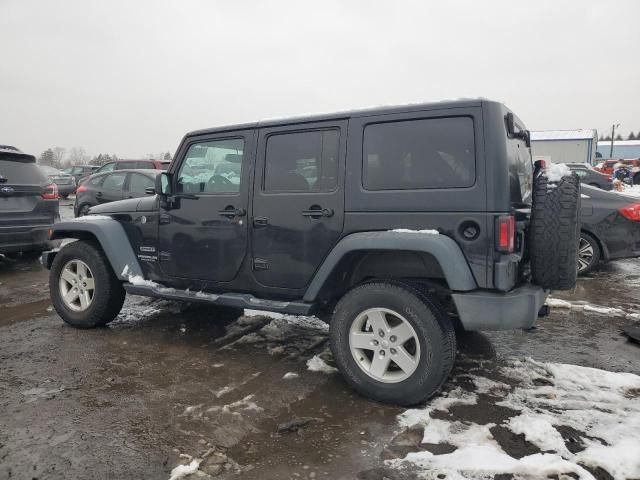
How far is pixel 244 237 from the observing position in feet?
12.2

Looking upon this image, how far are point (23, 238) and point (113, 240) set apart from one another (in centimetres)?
316

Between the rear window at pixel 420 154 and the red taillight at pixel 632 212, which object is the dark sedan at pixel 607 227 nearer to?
the red taillight at pixel 632 212

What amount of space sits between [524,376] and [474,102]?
6.47ft

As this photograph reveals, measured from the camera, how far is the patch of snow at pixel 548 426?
7.44 ft

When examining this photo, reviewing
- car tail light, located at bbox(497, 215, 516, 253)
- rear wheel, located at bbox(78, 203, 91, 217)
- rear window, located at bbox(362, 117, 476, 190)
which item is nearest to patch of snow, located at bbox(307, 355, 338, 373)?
rear window, located at bbox(362, 117, 476, 190)

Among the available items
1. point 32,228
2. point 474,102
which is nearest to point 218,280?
point 474,102

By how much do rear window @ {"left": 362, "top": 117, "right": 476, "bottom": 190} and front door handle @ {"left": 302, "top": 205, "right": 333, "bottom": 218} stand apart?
32 cm

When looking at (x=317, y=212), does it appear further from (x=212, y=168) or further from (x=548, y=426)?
(x=548, y=426)

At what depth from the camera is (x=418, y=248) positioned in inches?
115

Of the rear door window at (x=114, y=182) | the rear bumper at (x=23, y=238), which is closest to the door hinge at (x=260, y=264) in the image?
the rear bumper at (x=23, y=238)

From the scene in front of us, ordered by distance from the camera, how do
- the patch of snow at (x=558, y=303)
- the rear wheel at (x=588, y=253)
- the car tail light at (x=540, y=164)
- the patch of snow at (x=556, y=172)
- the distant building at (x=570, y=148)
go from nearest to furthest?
1. the patch of snow at (x=556, y=172)
2. the car tail light at (x=540, y=164)
3. the patch of snow at (x=558, y=303)
4. the rear wheel at (x=588, y=253)
5. the distant building at (x=570, y=148)

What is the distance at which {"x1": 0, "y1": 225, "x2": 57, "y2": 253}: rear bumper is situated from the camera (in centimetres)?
638

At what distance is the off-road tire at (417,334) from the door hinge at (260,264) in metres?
0.75

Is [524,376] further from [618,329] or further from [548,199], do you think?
[618,329]
